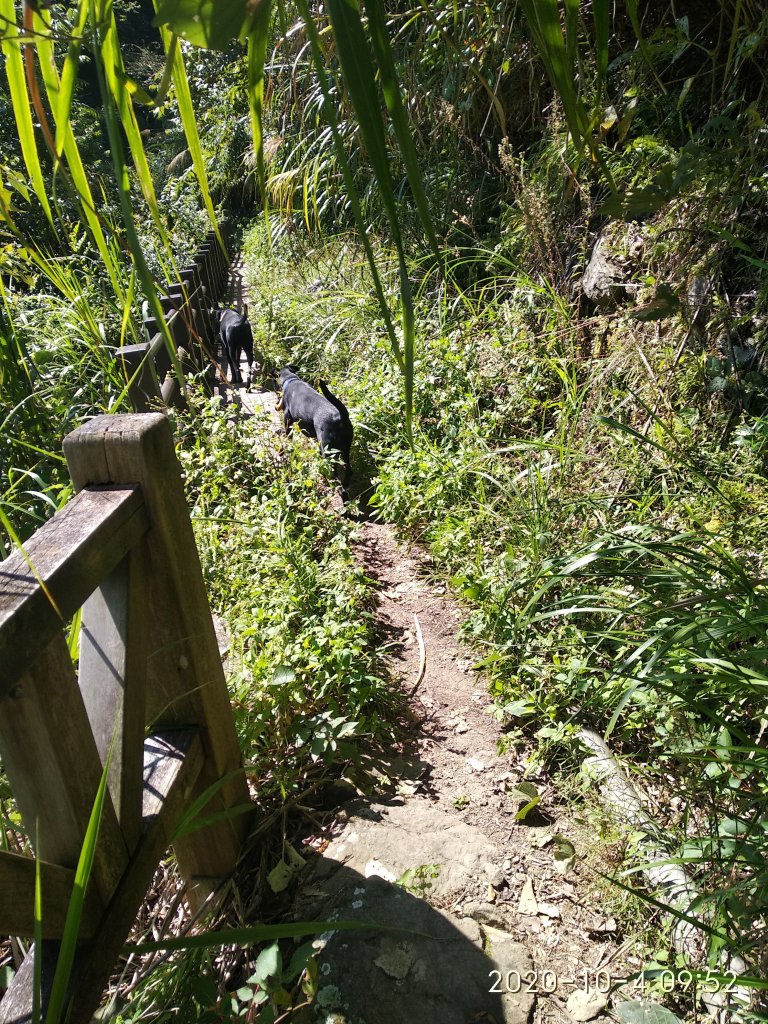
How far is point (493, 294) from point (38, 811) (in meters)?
5.26

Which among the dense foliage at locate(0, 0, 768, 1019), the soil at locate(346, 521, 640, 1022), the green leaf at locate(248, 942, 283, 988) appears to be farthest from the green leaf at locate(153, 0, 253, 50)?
the soil at locate(346, 521, 640, 1022)

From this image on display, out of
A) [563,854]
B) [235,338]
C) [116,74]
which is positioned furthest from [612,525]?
[235,338]

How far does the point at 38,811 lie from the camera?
3.74ft

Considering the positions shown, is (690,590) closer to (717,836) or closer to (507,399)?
(717,836)

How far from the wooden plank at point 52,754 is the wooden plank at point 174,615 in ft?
1.26

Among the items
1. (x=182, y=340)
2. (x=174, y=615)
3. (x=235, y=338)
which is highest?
(x=182, y=340)

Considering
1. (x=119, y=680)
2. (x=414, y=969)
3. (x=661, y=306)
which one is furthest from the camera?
(x=661, y=306)

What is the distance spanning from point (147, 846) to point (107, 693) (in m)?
0.36

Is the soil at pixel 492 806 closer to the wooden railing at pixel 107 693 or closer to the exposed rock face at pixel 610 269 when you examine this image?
the wooden railing at pixel 107 693

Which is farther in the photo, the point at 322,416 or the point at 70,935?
the point at 322,416

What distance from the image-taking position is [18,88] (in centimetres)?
58

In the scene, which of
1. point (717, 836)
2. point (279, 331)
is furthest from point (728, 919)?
point (279, 331)

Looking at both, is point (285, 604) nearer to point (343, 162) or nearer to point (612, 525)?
point (612, 525)

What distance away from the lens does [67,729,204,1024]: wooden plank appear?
122 centimetres
